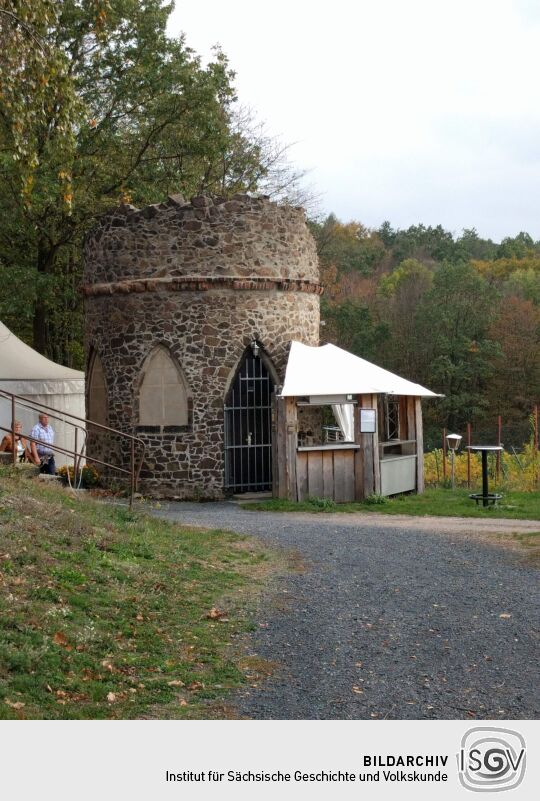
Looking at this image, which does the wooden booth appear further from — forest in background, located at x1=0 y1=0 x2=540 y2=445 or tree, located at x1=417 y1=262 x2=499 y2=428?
tree, located at x1=417 y1=262 x2=499 y2=428

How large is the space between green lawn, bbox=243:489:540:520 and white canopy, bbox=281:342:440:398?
6.09 feet

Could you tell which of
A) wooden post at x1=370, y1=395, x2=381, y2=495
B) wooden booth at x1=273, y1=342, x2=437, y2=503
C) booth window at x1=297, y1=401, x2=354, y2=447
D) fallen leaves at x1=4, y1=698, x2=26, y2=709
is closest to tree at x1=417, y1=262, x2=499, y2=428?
booth window at x1=297, y1=401, x2=354, y2=447

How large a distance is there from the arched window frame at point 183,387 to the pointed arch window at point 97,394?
2.93ft

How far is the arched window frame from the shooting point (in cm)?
1789

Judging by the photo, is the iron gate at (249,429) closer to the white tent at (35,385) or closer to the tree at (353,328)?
the white tent at (35,385)

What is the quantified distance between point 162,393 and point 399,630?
10.3 metres

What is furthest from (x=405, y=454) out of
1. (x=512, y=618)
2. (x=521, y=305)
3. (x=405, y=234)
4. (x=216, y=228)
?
(x=405, y=234)

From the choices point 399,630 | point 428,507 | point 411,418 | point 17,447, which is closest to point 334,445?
point 428,507

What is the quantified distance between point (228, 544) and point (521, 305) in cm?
3787

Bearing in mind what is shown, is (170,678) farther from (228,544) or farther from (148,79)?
(148,79)

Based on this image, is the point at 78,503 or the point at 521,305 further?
the point at 521,305

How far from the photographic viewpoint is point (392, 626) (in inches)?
334

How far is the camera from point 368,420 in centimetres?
1725

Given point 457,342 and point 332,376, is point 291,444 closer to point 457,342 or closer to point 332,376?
point 332,376
